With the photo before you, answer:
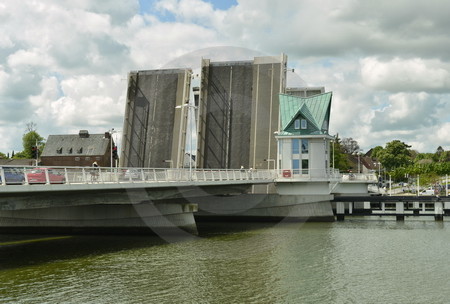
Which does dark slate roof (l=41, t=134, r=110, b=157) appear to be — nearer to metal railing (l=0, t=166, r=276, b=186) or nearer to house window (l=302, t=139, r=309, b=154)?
house window (l=302, t=139, r=309, b=154)

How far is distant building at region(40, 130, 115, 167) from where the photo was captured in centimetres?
7156

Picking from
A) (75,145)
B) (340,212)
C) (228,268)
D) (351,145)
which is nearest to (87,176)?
(228,268)

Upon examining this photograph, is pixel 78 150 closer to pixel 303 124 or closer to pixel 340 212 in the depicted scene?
pixel 303 124

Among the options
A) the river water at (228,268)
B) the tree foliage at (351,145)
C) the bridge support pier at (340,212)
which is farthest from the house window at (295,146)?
the tree foliage at (351,145)

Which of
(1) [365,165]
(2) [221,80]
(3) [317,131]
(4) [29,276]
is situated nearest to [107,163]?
(2) [221,80]

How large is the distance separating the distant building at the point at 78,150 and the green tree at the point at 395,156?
201ft

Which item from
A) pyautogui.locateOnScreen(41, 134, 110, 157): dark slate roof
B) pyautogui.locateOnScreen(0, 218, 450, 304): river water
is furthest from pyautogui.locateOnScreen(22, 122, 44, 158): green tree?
pyautogui.locateOnScreen(0, 218, 450, 304): river water

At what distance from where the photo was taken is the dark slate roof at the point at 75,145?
7212cm

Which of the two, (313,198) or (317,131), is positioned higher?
(317,131)

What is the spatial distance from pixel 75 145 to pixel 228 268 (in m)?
58.3

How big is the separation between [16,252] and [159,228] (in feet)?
27.1

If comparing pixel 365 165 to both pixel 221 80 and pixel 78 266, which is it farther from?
pixel 78 266

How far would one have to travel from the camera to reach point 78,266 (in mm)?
19172

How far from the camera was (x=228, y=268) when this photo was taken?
1880 centimetres
